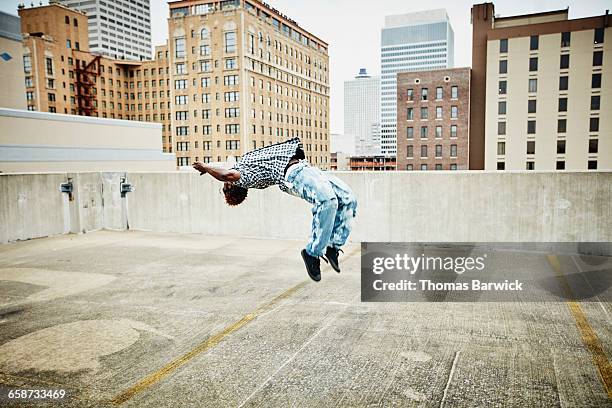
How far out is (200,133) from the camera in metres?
98.6

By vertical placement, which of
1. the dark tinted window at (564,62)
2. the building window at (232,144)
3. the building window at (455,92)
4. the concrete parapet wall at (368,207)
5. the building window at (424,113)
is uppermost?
the dark tinted window at (564,62)

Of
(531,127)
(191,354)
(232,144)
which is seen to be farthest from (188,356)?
(232,144)

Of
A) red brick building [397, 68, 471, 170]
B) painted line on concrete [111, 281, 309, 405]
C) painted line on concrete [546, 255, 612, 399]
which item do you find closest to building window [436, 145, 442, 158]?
red brick building [397, 68, 471, 170]

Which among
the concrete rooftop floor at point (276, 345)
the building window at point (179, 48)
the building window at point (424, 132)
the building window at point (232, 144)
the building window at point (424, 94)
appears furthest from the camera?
the building window at point (179, 48)

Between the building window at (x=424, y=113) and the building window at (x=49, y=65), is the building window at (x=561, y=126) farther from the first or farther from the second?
the building window at (x=49, y=65)

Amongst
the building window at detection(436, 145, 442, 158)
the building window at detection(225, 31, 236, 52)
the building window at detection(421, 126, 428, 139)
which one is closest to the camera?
the building window at detection(436, 145, 442, 158)

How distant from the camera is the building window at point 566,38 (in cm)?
7100

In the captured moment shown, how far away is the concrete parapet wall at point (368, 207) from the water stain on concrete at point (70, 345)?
30.5 feet

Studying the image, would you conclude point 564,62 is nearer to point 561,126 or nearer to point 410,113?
point 561,126

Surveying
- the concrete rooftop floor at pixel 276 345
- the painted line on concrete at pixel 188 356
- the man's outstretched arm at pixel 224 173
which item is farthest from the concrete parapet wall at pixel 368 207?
the man's outstretched arm at pixel 224 173

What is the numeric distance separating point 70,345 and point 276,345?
132 inches

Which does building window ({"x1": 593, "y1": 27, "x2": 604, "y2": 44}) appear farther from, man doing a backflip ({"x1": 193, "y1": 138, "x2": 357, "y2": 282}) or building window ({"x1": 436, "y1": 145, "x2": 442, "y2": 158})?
man doing a backflip ({"x1": 193, "y1": 138, "x2": 357, "y2": 282})

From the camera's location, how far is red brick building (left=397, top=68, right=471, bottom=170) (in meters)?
77.8

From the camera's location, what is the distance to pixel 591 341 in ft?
24.1
